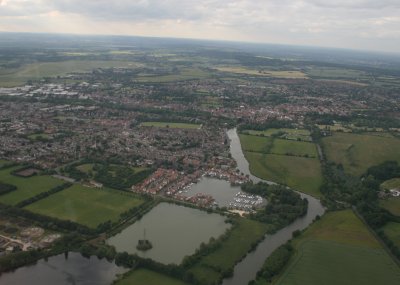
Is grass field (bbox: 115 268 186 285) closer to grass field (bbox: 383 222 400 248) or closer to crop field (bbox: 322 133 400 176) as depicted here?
grass field (bbox: 383 222 400 248)

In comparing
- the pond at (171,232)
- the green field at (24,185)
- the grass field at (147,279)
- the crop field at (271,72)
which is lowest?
the grass field at (147,279)

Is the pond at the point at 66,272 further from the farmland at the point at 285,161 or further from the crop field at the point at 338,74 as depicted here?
the crop field at the point at 338,74

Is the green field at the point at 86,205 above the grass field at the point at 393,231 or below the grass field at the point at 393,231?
below

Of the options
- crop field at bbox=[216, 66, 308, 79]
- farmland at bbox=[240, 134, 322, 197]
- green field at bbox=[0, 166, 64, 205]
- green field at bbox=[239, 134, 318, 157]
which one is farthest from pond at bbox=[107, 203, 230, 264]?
crop field at bbox=[216, 66, 308, 79]

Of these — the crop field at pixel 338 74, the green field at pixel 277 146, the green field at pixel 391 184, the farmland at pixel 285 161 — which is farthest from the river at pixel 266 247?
the crop field at pixel 338 74

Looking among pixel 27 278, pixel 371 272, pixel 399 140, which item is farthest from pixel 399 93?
pixel 27 278
